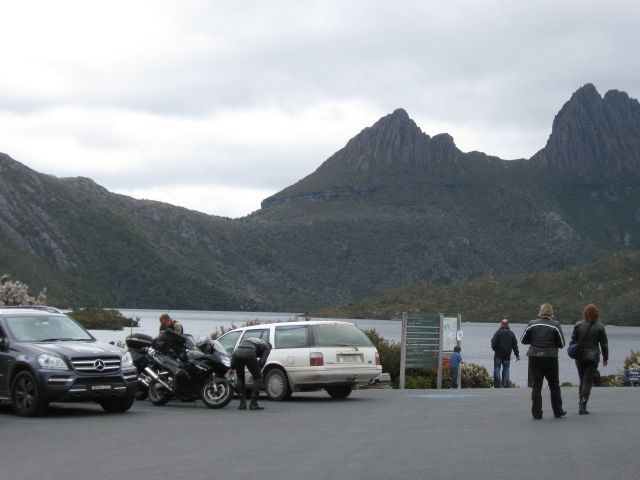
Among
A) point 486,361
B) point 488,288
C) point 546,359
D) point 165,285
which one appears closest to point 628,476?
point 546,359

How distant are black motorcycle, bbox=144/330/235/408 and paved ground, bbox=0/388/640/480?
1.13ft

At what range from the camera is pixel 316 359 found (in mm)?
21062

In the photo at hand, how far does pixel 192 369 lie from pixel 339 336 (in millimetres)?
3333

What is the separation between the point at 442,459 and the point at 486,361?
63936 millimetres

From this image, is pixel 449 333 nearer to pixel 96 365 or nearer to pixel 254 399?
pixel 254 399

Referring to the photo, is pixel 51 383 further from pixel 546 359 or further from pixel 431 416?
pixel 546 359

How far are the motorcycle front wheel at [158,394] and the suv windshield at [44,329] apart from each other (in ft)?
6.50

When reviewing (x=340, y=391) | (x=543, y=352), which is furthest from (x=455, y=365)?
(x=543, y=352)

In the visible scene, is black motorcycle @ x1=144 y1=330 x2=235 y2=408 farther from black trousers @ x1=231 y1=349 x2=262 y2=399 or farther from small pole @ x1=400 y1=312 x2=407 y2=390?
small pole @ x1=400 y1=312 x2=407 y2=390

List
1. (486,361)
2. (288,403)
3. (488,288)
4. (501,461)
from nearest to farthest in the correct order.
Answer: (501,461) → (288,403) → (486,361) → (488,288)

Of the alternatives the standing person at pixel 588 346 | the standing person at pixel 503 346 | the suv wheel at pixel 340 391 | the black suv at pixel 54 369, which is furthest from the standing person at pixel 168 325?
the standing person at pixel 503 346

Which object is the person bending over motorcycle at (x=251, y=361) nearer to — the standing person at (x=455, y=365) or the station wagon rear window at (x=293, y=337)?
the station wagon rear window at (x=293, y=337)

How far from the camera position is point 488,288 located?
175125 millimetres

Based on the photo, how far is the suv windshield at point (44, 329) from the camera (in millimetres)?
18469
